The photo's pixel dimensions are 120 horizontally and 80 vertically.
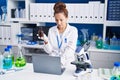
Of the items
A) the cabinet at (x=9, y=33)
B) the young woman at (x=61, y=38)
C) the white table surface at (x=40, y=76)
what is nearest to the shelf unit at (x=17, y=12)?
the cabinet at (x=9, y=33)

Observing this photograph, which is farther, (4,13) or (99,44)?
(4,13)

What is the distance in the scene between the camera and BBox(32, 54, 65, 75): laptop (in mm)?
1696

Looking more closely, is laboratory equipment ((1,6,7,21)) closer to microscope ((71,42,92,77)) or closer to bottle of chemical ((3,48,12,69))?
bottle of chemical ((3,48,12,69))

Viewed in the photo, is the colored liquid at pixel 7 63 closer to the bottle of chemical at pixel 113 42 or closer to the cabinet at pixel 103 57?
the cabinet at pixel 103 57

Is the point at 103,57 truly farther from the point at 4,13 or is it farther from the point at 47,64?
the point at 4,13

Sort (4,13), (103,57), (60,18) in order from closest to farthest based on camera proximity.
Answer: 1. (60,18)
2. (103,57)
3. (4,13)

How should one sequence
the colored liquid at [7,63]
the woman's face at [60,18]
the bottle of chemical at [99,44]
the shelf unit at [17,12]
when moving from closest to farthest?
1. the colored liquid at [7,63]
2. the woman's face at [60,18]
3. the bottle of chemical at [99,44]
4. the shelf unit at [17,12]

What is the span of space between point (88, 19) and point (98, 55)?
625 millimetres

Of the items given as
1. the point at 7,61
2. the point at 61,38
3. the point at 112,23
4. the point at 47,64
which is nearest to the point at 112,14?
the point at 112,23

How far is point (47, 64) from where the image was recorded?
5.67ft

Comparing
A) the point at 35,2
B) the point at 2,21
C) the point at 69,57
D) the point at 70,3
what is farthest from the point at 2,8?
the point at 69,57

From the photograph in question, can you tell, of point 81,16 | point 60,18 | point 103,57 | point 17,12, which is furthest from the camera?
point 17,12

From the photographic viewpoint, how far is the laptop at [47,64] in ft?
5.57

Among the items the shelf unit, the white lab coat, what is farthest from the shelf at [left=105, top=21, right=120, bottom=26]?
the shelf unit
